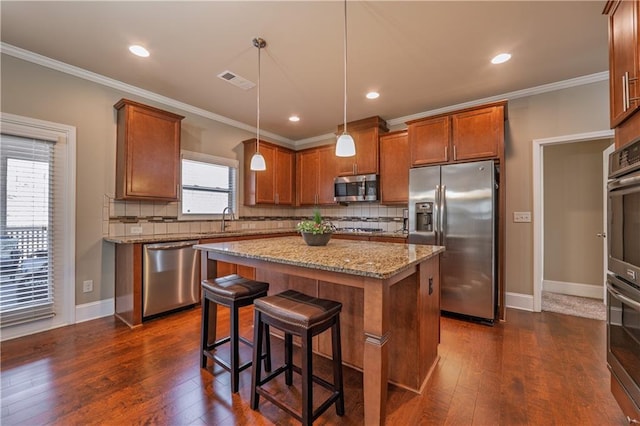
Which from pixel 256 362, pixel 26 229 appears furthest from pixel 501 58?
pixel 26 229

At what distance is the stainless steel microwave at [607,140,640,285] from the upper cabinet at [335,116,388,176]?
2782 mm

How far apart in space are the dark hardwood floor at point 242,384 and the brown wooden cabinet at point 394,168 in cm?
196

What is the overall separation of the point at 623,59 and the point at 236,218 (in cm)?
438

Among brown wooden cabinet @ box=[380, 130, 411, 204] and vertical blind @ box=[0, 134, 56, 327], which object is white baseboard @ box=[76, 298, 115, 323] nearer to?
vertical blind @ box=[0, 134, 56, 327]

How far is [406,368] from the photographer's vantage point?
185 cm

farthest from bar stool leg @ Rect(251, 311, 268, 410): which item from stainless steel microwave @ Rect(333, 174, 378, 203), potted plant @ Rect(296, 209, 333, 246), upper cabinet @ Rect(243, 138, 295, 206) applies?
upper cabinet @ Rect(243, 138, 295, 206)

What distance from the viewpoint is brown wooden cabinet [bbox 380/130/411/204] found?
3.96 metres

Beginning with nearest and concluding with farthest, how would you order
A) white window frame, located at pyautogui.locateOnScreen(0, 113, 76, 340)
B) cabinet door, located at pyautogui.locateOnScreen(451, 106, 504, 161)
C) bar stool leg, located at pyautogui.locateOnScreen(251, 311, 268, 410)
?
1. bar stool leg, located at pyautogui.locateOnScreen(251, 311, 268, 410)
2. white window frame, located at pyautogui.locateOnScreen(0, 113, 76, 340)
3. cabinet door, located at pyautogui.locateOnScreen(451, 106, 504, 161)

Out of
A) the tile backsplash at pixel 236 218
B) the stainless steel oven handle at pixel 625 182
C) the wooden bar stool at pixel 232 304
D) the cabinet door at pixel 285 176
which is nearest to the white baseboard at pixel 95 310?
the tile backsplash at pixel 236 218

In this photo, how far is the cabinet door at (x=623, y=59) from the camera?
4.69 feet

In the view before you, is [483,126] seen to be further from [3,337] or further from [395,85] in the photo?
[3,337]

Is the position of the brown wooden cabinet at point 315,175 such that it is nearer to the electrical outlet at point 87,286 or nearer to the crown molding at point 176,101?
the crown molding at point 176,101

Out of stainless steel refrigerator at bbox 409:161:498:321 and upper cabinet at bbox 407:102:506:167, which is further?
upper cabinet at bbox 407:102:506:167

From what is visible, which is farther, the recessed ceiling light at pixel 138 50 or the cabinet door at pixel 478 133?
the cabinet door at pixel 478 133
